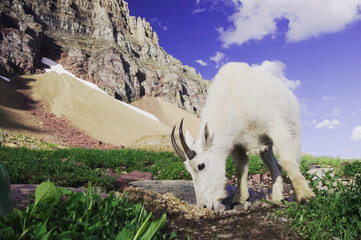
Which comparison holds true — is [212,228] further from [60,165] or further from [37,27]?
[37,27]

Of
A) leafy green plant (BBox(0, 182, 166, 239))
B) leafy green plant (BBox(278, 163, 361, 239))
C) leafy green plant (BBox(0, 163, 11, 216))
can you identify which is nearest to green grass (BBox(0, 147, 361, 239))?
leafy green plant (BBox(278, 163, 361, 239))

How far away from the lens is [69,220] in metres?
1.92

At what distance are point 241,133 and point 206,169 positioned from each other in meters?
0.96

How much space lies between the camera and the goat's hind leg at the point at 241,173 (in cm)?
472

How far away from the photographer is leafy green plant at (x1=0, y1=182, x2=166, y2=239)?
1663mm

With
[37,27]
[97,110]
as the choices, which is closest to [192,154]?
[97,110]

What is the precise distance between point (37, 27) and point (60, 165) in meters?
50.4

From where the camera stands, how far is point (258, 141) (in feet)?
14.9

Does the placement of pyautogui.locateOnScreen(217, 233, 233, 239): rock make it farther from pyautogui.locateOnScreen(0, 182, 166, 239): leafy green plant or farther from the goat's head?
the goat's head

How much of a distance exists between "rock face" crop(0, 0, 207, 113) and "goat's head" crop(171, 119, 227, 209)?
130ft

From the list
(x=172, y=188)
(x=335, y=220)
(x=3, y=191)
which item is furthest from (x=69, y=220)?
(x=172, y=188)

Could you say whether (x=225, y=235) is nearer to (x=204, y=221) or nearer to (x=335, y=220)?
(x=204, y=221)

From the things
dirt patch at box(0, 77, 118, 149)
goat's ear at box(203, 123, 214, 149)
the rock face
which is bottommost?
dirt patch at box(0, 77, 118, 149)

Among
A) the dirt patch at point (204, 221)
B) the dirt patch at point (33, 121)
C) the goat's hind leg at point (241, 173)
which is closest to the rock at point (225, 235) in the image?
the dirt patch at point (204, 221)
